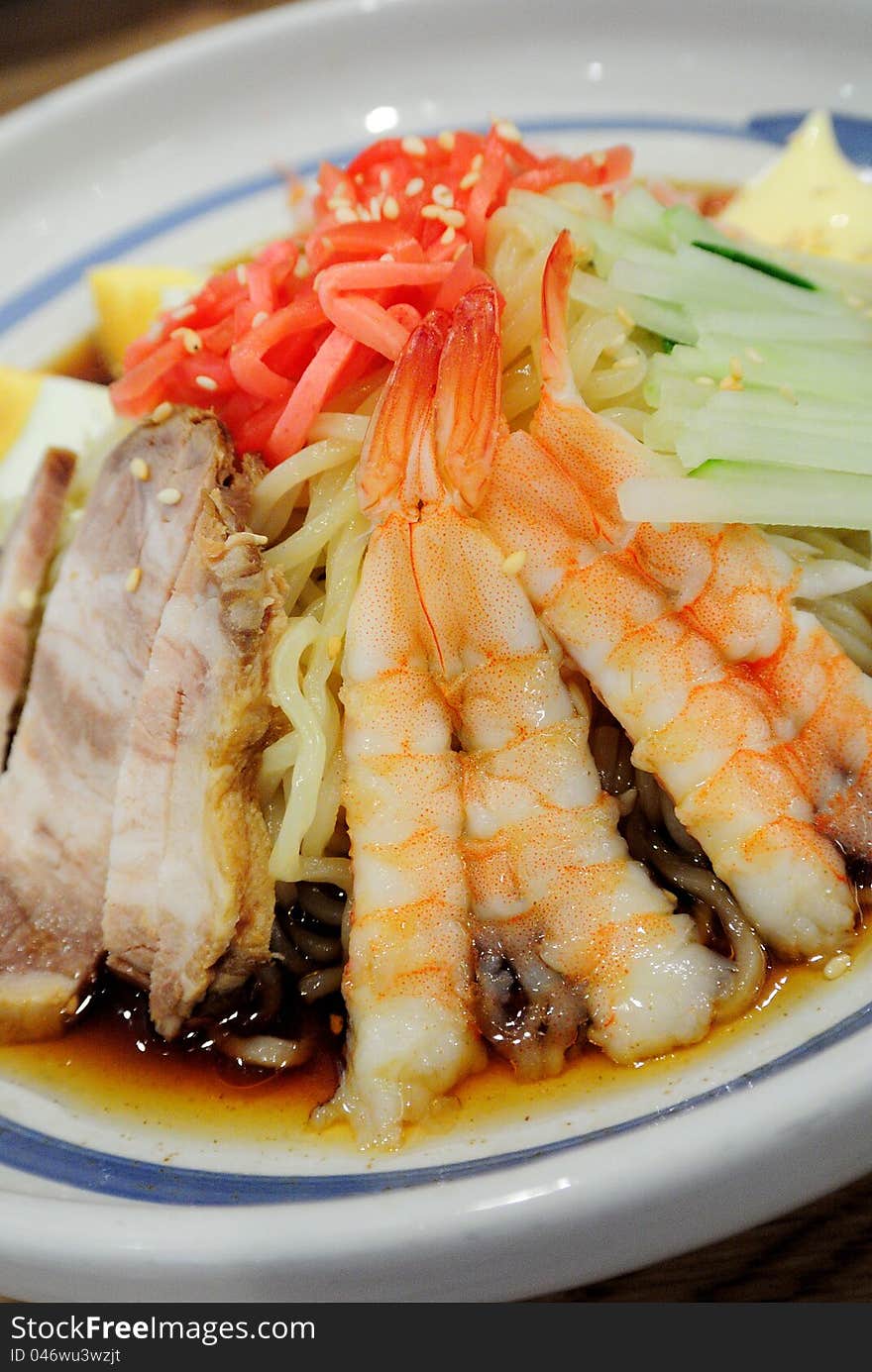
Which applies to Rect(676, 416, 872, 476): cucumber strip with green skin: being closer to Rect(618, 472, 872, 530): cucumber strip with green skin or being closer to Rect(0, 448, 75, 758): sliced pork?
Rect(618, 472, 872, 530): cucumber strip with green skin

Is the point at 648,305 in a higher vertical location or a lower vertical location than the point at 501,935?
higher

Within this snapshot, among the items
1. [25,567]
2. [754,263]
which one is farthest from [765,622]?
[25,567]

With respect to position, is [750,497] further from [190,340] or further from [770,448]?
[190,340]

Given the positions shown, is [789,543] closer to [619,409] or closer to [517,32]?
[619,409]

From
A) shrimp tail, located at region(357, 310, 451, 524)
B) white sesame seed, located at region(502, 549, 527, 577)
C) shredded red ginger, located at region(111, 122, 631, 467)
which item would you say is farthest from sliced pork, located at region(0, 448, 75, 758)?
white sesame seed, located at region(502, 549, 527, 577)

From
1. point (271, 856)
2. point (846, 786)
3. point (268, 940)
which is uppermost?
point (846, 786)

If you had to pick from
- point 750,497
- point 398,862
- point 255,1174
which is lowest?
point 255,1174

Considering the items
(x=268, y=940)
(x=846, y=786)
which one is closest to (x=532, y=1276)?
(x=268, y=940)
